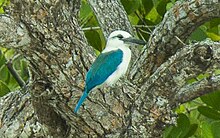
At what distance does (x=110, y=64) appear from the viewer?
2986 millimetres

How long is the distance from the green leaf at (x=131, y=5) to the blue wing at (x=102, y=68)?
Result: 791 millimetres

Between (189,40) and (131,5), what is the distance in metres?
0.72

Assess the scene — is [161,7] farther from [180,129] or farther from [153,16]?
[180,129]

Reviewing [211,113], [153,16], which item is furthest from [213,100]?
[153,16]

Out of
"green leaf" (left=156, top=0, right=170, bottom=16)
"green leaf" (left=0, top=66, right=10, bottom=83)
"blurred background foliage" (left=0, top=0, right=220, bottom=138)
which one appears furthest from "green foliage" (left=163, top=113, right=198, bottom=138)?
"green leaf" (left=0, top=66, right=10, bottom=83)

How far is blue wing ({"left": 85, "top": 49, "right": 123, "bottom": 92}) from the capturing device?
2816 mm

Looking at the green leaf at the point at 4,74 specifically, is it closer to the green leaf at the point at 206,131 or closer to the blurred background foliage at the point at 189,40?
the blurred background foliage at the point at 189,40

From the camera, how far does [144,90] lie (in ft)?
8.82

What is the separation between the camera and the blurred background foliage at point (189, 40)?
335 cm

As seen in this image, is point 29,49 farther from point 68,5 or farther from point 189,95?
point 189,95

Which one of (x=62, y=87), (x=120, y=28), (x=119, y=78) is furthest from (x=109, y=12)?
(x=62, y=87)

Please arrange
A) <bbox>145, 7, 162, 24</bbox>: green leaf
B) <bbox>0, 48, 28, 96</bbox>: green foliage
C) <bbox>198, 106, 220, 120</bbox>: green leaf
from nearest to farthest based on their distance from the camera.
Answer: <bbox>198, 106, 220, 120</bbox>: green leaf, <bbox>0, 48, 28, 96</bbox>: green foliage, <bbox>145, 7, 162, 24</bbox>: green leaf

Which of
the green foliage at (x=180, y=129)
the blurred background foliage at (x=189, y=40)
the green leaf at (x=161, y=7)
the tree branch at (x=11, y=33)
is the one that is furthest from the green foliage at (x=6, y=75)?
the tree branch at (x=11, y=33)

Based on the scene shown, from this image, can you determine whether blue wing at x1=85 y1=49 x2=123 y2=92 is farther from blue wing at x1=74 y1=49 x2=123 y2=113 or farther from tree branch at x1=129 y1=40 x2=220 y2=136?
tree branch at x1=129 y1=40 x2=220 y2=136
